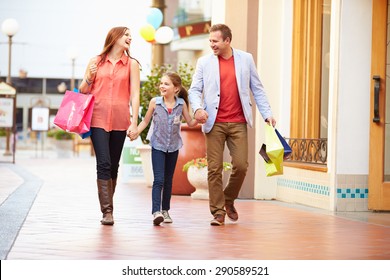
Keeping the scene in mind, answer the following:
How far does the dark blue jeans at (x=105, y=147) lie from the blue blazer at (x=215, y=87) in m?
0.71

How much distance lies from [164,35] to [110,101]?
1022 cm

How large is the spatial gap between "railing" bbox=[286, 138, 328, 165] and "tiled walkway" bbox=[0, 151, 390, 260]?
59 centimetres

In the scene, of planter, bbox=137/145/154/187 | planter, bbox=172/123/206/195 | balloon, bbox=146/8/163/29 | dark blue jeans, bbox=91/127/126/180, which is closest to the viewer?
dark blue jeans, bbox=91/127/126/180

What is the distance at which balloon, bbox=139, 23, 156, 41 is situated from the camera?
18.2 meters

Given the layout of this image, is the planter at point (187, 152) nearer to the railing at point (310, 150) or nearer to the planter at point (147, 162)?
the railing at point (310, 150)

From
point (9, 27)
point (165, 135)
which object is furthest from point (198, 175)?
point (9, 27)

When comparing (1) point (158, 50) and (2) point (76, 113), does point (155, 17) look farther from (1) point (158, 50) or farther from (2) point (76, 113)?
(2) point (76, 113)

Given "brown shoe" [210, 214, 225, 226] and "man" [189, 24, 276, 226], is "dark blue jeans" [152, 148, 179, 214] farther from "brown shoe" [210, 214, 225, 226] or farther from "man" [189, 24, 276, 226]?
"brown shoe" [210, 214, 225, 226]

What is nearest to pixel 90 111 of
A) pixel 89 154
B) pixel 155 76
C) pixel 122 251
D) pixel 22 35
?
pixel 122 251

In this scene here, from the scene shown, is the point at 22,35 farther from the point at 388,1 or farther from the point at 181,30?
the point at 388,1

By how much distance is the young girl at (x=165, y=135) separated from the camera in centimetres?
837

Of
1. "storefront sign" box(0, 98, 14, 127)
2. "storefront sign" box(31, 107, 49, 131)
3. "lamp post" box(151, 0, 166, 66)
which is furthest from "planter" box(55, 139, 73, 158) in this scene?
"lamp post" box(151, 0, 166, 66)

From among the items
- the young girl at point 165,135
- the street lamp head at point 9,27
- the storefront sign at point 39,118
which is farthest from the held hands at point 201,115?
the storefront sign at point 39,118

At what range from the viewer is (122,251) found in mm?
6367
